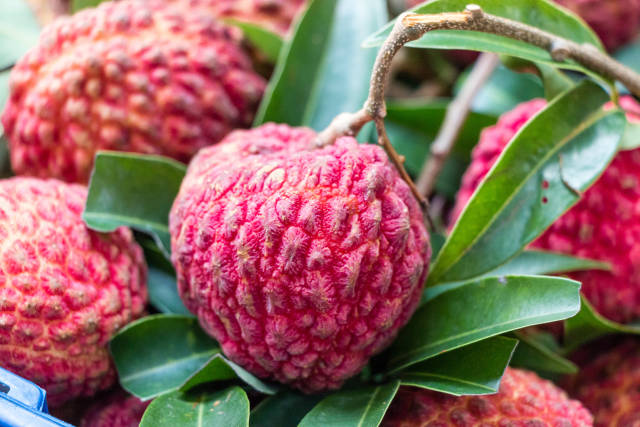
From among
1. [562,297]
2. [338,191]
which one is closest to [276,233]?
[338,191]

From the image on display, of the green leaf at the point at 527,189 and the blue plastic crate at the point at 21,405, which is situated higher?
the green leaf at the point at 527,189

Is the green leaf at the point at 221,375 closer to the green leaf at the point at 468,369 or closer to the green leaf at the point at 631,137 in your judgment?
the green leaf at the point at 468,369

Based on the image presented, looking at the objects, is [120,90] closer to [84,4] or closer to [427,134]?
[84,4]

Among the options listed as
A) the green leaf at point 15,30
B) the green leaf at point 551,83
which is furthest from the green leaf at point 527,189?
the green leaf at point 15,30

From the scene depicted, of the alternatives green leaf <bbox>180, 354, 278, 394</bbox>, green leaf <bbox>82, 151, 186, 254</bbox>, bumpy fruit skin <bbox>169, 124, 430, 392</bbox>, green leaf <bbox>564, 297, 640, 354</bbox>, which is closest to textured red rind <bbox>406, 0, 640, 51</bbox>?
green leaf <bbox>564, 297, 640, 354</bbox>

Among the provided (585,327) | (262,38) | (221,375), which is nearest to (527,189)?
(585,327)

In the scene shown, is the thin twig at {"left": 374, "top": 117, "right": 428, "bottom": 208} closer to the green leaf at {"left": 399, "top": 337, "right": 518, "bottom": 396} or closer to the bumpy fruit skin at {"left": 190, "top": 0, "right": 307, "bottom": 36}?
the green leaf at {"left": 399, "top": 337, "right": 518, "bottom": 396}
